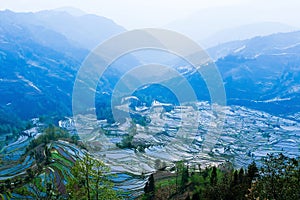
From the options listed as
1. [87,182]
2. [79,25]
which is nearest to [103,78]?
[87,182]

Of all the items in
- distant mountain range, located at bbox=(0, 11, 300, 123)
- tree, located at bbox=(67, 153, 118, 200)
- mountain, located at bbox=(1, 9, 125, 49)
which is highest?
mountain, located at bbox=(1, 9, 125, 49)

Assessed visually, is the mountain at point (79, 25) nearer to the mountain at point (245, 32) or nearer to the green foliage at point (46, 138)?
the mountain at point (245, 32)

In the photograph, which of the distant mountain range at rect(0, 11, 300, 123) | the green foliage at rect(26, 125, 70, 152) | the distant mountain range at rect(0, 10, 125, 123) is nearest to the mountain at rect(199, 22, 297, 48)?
the distant mountain range at rect(0, 11, 300, 123)

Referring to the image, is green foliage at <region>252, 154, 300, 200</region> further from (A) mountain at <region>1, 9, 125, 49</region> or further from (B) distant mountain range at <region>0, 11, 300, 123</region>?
(A) mountain at <region>1, 9, 125, 49</region>

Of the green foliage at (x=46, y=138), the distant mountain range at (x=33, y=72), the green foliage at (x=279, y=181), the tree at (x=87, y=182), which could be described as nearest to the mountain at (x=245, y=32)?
the distant mountain range at (x=33, y=72)

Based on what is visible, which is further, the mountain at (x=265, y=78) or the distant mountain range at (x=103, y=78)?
the mountain at (x=265, y=78)

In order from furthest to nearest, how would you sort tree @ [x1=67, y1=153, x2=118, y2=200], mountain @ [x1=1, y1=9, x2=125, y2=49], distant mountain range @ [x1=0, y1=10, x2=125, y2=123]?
mountain @ [x1=1, y1=9, x2=125, y2=49] < distant mountain range @ [x1=0, y1=10, x2=125, y2=123] < tree @ [x1=67, y1=153, x2=118, y2=200]

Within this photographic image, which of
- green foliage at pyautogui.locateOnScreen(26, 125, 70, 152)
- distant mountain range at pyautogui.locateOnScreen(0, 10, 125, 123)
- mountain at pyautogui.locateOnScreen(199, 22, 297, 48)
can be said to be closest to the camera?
green foliage at pyautogui.locateOnScreen(26, 125, 70, 152)

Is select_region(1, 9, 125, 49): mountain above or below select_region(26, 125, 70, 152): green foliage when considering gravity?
above

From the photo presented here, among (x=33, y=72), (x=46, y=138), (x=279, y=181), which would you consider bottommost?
(x=46, y=138)

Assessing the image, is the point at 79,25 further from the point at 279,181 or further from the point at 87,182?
the point at 279,181
